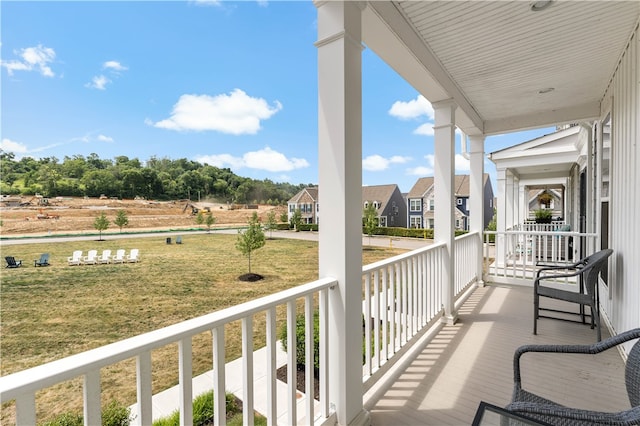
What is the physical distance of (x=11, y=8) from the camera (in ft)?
18.1

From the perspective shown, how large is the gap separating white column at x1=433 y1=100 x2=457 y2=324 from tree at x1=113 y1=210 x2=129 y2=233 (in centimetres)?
625

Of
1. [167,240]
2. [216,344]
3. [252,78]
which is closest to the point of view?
[216,344]

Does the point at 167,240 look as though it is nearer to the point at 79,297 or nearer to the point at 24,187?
the point at 79,297

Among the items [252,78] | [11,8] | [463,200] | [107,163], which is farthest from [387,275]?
[463,200]

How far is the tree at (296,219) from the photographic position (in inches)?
316

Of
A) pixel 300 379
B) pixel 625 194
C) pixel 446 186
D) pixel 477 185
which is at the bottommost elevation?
pixel 300 379

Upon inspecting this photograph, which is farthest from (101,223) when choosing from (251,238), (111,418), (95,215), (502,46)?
(502,46)

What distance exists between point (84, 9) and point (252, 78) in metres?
7.29

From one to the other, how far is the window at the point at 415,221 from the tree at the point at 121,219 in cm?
1887

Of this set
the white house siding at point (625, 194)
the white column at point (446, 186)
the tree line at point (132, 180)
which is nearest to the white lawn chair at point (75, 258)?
the tree line at point (132, 180)

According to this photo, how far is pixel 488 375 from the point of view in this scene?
2.13m

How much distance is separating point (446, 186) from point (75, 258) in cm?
911

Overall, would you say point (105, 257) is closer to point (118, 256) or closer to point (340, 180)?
point (118, 256)

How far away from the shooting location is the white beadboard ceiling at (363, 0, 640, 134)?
198cm
